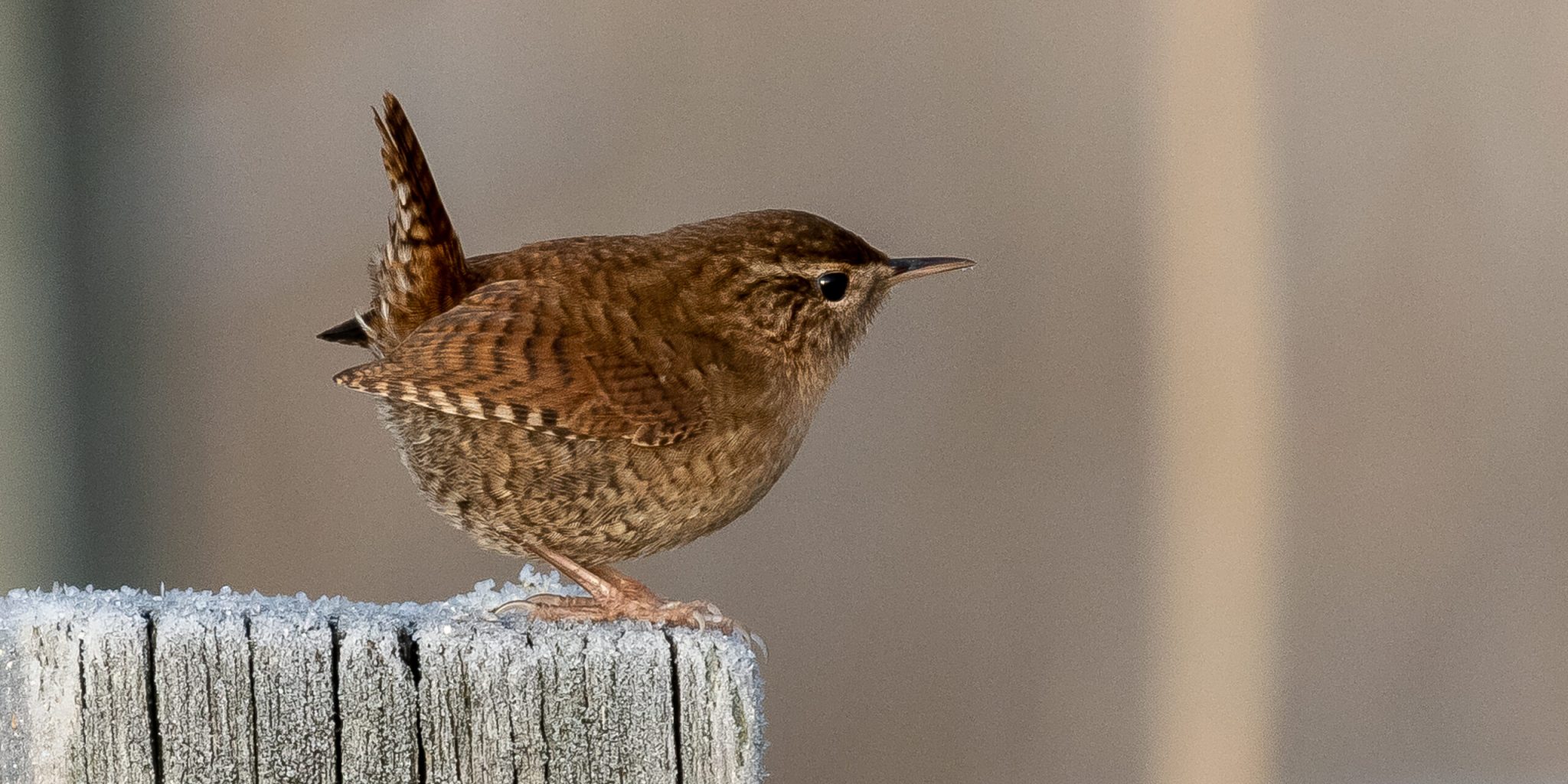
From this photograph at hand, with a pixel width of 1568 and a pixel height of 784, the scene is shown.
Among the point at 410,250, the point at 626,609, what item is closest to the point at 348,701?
the point at 626,609

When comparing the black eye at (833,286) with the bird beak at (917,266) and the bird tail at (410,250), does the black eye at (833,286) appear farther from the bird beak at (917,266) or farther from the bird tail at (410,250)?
the bird tail at (410,250)

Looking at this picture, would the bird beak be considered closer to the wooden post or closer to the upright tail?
the upright tail

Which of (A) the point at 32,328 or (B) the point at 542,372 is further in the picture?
(A) the point at 32,328

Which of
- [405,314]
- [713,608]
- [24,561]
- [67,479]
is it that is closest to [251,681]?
[713,608]

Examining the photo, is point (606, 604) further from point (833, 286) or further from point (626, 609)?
point (833, 286)

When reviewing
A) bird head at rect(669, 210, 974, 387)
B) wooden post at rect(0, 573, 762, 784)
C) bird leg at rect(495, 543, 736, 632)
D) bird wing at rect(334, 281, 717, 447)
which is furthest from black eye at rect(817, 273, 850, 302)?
wooden post at rect(0, 573, 762, 784)

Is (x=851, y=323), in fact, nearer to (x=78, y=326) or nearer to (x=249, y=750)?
(x=249, y=750)

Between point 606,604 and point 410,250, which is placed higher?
point 410,250
